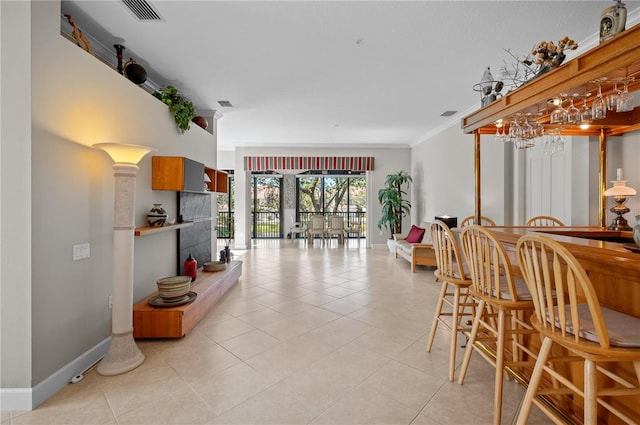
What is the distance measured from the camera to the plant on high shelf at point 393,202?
7473 millimetres

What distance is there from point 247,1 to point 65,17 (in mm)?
1538

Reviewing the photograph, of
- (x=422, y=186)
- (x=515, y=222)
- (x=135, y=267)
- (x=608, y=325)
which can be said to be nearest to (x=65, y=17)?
(x=135, y=267)

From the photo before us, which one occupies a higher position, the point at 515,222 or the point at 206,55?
the point at 206,55

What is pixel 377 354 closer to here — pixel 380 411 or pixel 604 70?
pixel 380 411

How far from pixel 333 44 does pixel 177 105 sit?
1.95 meters

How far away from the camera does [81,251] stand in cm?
221

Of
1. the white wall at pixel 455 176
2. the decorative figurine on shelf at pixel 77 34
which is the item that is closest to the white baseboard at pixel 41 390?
the decorative figurine on shelf at pixel 77 34

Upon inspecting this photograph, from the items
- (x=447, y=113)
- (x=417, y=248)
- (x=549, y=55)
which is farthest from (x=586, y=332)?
(x=447, y=113)

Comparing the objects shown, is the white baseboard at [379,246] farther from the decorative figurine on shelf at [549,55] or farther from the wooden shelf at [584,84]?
the decorative figurine on shelf at [549,55]

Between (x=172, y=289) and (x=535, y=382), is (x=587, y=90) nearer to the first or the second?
(x=535, y=382)

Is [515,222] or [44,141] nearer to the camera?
[44,141]

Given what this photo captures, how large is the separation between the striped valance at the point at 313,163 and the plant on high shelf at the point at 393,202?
806mm

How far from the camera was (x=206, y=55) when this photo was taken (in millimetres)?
3309

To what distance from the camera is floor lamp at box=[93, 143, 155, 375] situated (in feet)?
7.36
